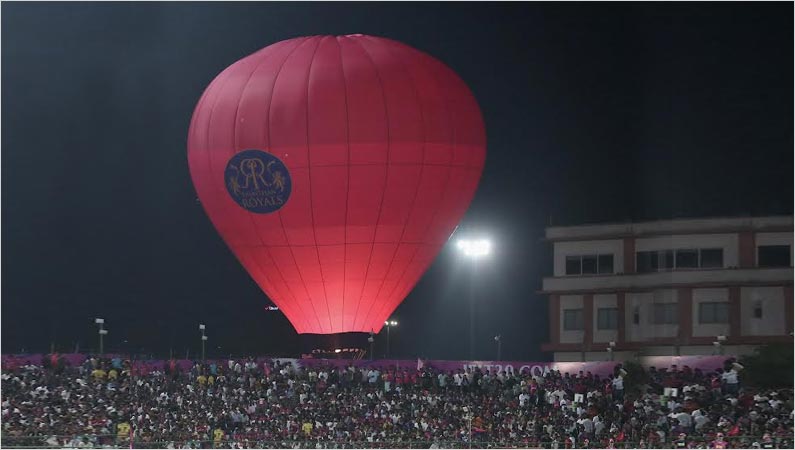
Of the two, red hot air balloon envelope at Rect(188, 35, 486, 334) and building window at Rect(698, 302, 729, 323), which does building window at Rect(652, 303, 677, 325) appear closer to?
building window at Rect(698, 302, 729, 323)

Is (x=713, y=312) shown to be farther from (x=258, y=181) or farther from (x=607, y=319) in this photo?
(x=258, y=181)

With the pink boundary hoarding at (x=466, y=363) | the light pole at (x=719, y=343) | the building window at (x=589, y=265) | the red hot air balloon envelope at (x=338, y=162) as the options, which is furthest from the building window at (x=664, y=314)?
the building window at (x=589, y=265)

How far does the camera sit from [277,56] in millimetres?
27531

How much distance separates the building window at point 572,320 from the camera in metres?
30.3

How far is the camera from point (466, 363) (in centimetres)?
2795

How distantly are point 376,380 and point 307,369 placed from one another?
137 centimetres

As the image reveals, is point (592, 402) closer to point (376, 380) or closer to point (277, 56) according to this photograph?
point (376, 380)

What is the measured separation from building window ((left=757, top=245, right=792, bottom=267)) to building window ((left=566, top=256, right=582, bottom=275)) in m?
5.14

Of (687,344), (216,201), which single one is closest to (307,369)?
(216,201)

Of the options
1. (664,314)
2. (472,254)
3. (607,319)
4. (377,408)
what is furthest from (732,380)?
(472,254)

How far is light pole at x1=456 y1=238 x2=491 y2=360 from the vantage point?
28.2m

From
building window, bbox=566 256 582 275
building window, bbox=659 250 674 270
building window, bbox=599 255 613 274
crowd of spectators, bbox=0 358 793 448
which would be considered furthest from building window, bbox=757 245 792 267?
building window, bbox=566 256 582 275

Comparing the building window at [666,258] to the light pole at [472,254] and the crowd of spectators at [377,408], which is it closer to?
the crowd of spectators at [377,408]

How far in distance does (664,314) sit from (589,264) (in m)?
6.10
